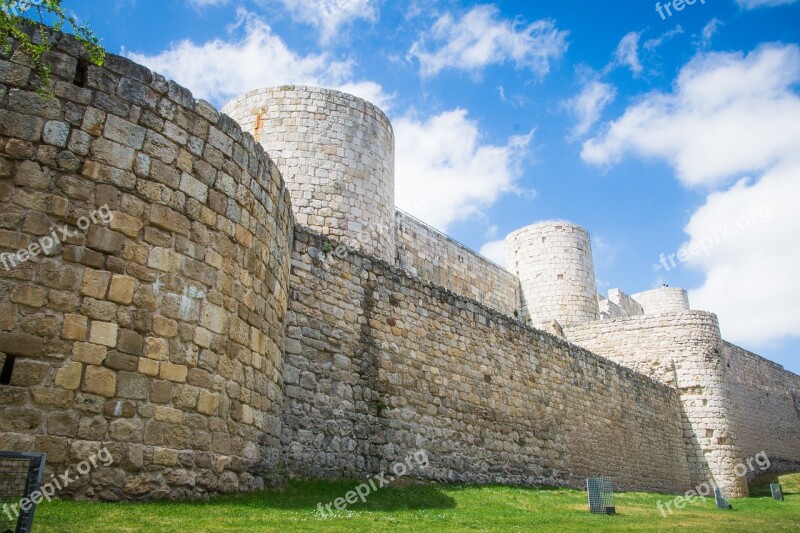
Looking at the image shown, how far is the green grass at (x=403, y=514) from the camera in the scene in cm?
546

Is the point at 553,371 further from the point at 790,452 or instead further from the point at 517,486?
the point at 790,452

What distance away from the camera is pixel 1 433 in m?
5.59

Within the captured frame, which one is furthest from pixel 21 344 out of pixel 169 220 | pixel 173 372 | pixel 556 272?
pixel 556 272

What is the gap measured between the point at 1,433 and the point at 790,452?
105ft

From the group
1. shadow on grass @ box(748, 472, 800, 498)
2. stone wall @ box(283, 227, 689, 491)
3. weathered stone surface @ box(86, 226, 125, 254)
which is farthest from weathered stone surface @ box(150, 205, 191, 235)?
shadow on grass @ box(748, 472, 800, 498)

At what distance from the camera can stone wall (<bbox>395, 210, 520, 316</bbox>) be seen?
2084 centimetres

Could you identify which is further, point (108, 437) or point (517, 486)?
point (517, 486)

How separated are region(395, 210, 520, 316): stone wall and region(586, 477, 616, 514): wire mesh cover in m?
8.96

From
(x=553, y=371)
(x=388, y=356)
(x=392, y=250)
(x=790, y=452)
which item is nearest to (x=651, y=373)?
(x=553, y=371)

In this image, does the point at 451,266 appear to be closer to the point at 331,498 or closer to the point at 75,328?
the point at 331,498

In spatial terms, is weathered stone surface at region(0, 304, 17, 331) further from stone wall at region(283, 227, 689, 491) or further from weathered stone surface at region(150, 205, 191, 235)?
stone wall at region(283, 227, 689, 491)

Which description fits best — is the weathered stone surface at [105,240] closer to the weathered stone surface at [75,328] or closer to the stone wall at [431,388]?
the weathered stone surface at [75,328]

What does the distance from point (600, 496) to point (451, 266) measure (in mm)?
12808

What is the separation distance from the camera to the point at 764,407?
28391 millimetres
